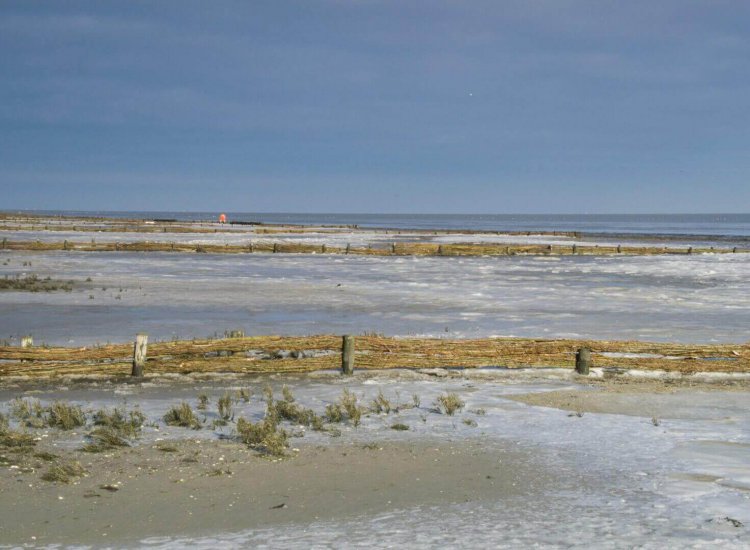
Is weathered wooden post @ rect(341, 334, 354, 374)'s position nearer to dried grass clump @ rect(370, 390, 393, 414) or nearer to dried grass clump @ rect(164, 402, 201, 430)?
dried grass clump @ rect(370, 390, 393, 414)

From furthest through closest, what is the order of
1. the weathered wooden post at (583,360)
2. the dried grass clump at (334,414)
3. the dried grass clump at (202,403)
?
the weathered wooden post at (583,360) < the dried grass clump at (202,403) < the dried grass clump at (334,414)

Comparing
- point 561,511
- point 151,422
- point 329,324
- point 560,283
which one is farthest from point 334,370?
point 560,283

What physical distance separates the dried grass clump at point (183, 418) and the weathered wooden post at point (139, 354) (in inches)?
118

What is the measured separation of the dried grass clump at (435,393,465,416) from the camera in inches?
438

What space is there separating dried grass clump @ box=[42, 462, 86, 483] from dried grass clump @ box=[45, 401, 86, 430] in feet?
5.17

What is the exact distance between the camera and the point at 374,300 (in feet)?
84.2

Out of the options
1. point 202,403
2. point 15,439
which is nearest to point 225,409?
point 202,403

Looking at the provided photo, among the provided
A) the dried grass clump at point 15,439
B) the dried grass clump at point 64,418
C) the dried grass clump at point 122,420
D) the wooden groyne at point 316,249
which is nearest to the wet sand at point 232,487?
the dried grass clump at point 15,439

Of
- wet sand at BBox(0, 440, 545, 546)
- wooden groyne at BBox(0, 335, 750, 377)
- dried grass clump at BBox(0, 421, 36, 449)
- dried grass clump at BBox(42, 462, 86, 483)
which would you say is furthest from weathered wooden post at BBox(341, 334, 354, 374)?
dried grass clump at BBox(42, 462, 86, 483)

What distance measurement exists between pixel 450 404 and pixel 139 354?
532 cm

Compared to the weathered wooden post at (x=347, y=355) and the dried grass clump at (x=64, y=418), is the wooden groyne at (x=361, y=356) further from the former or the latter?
the dried grass clump at (x=64, y=418)

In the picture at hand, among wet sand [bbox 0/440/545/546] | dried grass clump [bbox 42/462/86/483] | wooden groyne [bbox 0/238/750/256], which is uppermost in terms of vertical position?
wooden groyne [bbox 0/238/750/256]

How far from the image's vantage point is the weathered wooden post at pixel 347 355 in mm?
13711

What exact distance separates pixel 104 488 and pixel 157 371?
18.7 ft
